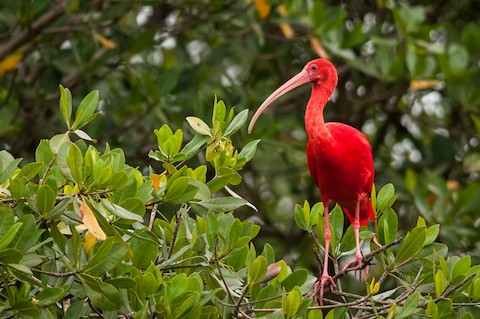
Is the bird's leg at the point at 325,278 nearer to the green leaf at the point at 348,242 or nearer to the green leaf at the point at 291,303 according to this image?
the green leaf at the point at 348,242

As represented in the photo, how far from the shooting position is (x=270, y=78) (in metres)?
9.39

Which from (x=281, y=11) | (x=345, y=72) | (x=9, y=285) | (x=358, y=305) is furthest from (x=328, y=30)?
(x=9, y=285)

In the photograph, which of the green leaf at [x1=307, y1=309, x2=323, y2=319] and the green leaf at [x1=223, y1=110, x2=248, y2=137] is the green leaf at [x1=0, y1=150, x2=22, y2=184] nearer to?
the green leaf at [x1=223, y1=110, x2=248, y2=137]

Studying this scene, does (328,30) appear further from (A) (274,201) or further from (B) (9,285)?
(B) (9,285)

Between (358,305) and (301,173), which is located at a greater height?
(358,305)

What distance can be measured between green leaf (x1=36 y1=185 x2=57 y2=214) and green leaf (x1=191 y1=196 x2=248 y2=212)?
0.67 m

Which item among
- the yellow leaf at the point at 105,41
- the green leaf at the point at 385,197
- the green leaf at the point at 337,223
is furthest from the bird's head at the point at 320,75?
the yellow leaf at the point at 105,41

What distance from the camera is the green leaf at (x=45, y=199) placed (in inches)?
142

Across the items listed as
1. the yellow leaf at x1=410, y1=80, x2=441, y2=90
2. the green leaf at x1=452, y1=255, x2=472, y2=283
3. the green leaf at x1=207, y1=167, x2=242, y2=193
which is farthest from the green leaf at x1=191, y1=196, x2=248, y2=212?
the yellow leaf at x1=410, y1=80, x2=441, y2=90

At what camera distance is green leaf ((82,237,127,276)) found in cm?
370

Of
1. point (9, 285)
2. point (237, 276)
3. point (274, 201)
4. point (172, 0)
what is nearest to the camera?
point (9, 285)

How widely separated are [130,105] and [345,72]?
209 cm

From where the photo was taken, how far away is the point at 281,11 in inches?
320

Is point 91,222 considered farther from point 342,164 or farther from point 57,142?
point 342,164
